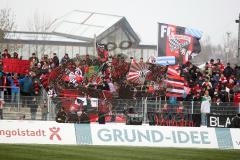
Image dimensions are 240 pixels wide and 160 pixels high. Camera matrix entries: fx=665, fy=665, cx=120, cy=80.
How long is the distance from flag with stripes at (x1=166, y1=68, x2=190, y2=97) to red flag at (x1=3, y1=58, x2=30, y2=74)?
630cm

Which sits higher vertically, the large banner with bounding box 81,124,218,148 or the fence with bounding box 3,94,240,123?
the fence with bounding box 3,94,240,123

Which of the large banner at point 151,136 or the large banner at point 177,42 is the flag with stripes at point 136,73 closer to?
the large banner at point 177,42

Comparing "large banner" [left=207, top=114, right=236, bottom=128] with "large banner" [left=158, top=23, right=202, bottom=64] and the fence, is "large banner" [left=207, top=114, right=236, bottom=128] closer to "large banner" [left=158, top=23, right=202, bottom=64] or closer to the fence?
the fence

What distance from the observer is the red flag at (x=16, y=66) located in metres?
28.1

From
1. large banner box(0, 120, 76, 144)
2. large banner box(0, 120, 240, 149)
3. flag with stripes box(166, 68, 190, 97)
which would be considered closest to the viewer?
large banner box(0, 120, 76, 144)

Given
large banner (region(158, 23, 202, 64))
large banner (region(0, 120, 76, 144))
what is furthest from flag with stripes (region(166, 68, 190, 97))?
large banner (region(0, 120, 76, 144))

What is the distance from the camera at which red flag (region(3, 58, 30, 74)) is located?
92.2 ft

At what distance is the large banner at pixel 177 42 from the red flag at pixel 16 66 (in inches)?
259

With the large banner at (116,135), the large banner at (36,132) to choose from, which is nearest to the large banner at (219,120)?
the large banner at (116,135)

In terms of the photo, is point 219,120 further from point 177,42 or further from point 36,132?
point 36,132

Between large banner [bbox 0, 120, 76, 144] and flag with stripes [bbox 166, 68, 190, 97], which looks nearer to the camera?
large banner [bbox 0, 120, 76, 144]

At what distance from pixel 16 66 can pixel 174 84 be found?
707 cm

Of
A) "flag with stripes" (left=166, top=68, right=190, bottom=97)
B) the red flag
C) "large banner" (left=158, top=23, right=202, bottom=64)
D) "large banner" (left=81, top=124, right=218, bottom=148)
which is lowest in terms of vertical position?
"large banner" (left=81, top=124, right=218, bottom=148)

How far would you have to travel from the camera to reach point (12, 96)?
1058 inches
